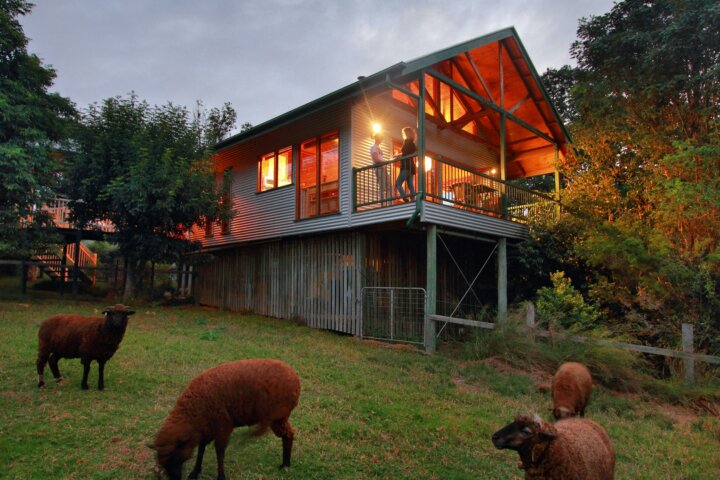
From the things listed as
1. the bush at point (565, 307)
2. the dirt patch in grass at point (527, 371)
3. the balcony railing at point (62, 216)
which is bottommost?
the dirt patch in grass at point (527, 371)

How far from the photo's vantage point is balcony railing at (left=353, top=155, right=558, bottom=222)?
37.1 ft

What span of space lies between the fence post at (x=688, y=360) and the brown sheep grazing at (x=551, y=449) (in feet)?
17.0

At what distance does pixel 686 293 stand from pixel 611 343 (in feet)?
7.96

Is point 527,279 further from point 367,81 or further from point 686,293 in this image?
point 367,81

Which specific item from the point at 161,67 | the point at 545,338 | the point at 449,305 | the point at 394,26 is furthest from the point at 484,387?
the point at 161,67

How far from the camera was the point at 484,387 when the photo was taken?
7176 millimetres

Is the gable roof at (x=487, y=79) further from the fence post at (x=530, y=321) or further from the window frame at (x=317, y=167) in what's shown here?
the fence post at (x=530, y=321)

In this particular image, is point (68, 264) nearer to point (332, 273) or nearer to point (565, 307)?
point (332, 273)

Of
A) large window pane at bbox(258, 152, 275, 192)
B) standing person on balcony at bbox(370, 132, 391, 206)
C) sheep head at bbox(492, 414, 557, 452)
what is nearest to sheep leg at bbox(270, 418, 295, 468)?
sheep head at bbox(492, 414, 557, 452)

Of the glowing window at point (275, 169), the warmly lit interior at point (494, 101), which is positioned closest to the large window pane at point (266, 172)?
the glowing window at point (275, 169)

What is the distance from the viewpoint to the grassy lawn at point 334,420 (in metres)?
3.99

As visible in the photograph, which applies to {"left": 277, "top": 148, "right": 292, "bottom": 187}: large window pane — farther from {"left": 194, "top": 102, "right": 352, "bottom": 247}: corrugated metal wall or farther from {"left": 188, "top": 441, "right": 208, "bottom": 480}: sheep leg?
{"left": 188, "top": 441, "right": 208, "bottom": 480}: sheep leg

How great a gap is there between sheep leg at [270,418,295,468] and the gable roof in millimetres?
8391

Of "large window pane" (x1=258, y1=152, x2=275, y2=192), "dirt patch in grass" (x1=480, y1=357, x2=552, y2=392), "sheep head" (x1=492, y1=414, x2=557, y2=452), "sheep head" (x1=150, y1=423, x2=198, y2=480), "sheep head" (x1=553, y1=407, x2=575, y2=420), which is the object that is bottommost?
"dirt patch in grass" (x1=480, y1=357, x2=552, y2=392)
